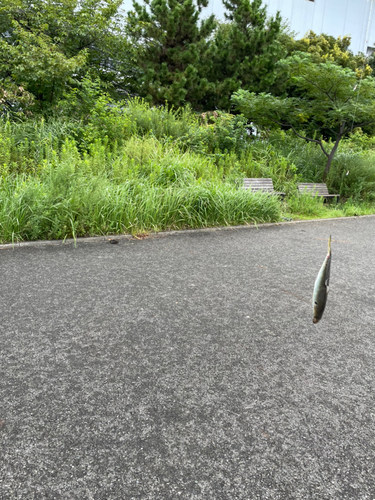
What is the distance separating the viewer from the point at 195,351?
2133mm

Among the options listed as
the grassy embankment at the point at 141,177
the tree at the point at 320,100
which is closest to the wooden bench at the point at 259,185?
Answer: the grassy embankment at the point at 141,177

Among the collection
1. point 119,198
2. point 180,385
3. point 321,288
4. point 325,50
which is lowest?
point 180,385

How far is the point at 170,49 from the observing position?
11.6 meters

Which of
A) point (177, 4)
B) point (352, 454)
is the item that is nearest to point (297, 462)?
point (352, 454)

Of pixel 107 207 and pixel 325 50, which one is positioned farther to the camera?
pixel 325 50

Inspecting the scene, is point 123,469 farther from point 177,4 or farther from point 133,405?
point 177,4

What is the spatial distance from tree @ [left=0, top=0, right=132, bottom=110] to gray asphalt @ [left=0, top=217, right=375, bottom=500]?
6.76 metres

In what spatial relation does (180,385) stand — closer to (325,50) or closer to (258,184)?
(258,184)

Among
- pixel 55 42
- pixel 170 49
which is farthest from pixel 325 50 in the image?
pixel 55 42

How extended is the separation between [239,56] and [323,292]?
13.3 meters

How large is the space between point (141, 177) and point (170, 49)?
8110 mm

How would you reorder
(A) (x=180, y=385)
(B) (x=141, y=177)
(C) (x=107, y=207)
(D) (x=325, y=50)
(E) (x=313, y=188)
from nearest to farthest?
(A) (x=180, y=385) → (C) (x=107, y=207) → (B) (x=141, y=177) → (E) (x=313, y=188) → (D) (x=325, y=50)

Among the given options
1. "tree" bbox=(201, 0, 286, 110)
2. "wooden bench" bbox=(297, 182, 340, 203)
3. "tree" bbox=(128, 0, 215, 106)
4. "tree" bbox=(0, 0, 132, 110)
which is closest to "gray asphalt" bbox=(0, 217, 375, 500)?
"wooden bench" bbox=(297, 182, 340, 203)

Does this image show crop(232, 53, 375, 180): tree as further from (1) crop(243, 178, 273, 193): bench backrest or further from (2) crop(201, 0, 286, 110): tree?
(2) crop(201, 0, 286, 110): tree
